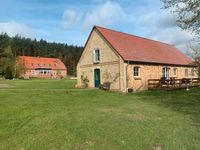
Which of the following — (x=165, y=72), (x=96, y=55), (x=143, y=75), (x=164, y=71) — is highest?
(x=96, y=55)

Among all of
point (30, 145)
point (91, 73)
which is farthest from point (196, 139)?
point (91, 73)

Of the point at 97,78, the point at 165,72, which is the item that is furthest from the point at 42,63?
the point at 165,72

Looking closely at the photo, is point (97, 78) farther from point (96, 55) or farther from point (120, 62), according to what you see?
point (120, 62)

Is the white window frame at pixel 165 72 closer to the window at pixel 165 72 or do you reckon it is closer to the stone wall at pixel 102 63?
the window at pixel 165 72

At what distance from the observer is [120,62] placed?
2428 centimetres

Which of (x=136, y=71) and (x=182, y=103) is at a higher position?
(x=136, y=71)

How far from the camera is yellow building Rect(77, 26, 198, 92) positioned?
2458cm

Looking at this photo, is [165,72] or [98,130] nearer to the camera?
[98,130]

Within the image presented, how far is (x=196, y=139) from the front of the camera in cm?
727

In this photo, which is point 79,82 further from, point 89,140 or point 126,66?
point 89,140

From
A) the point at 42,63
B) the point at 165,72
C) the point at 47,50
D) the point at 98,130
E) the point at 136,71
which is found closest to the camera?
the point at 98,130

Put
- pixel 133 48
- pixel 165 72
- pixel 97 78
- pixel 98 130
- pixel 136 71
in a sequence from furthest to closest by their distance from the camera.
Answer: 1. pixel 165 72
2. pixel 133 48
3. pixel 97 78
4. pixel 136 71
5. pixel 98 130

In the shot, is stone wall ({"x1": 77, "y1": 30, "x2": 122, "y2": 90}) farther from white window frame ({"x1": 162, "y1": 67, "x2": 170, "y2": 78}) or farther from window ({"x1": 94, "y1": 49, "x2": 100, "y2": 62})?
white window frame ({"x1": 162, "y1": 67, "x2": 170, "y2": 78})

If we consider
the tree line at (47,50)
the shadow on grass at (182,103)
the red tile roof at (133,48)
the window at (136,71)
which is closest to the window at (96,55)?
the red tile roof at (133,48)
